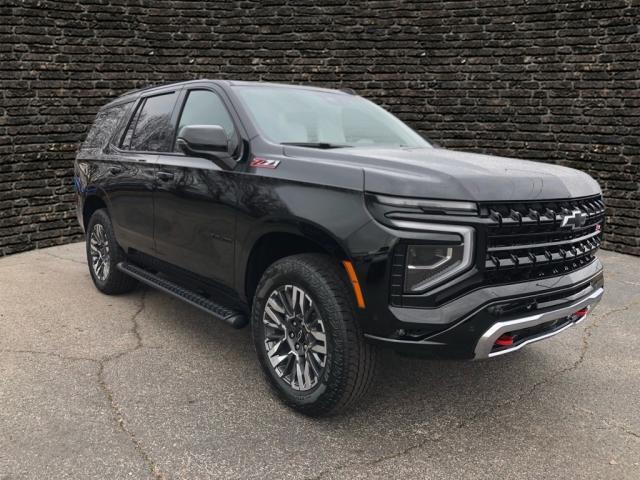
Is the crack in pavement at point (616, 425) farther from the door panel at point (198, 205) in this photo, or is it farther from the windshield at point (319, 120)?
the door panel at point (198, 205)

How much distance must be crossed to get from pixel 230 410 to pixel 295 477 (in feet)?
2.44

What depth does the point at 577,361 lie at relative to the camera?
4.01 metres

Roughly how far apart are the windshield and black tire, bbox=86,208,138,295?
2.18 m

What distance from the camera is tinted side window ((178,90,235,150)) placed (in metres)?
3.71

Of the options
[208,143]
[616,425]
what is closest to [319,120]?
[208,143]

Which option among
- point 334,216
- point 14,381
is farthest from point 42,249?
point 334,216

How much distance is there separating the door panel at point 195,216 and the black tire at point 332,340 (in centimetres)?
56

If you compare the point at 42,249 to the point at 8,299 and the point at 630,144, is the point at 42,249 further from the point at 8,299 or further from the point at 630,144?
the point at 630,144

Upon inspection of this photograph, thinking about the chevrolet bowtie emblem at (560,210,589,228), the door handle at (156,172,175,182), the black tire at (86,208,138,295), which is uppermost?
the chevrolet bowtie emblem at (560,210,589,228)

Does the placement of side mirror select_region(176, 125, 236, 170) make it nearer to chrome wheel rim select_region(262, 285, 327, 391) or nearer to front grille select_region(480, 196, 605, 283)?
chrome wheel rim select_region(262, 285, 327, 391)

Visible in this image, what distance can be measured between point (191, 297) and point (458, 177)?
6.93 feet

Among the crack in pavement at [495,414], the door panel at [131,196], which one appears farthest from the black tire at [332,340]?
the door panel at [131,196]

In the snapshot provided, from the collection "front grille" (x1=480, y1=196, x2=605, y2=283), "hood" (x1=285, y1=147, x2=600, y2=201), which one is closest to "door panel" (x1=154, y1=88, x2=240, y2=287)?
"hood" (x1=285, y1=147, x2=600, y2=201)

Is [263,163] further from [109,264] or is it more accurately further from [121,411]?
[109,264]
